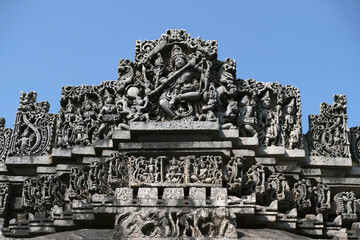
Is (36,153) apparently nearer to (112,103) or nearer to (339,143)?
(112,103)

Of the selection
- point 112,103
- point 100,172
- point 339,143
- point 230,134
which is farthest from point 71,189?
point 339,143

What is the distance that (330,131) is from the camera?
50.9ft

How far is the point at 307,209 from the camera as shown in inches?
573

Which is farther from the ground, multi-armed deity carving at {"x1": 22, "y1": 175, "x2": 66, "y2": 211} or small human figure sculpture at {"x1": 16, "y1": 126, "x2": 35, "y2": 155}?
Answer: small human figure sculpture at {"x1": 16, "y1": 126, "x2": 35, "y2": 155}

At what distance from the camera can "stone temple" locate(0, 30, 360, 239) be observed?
542 inches

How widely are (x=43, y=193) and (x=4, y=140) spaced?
5.78 feet

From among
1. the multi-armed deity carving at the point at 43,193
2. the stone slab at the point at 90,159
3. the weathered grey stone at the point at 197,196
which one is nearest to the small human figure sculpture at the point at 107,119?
the stone slab at the point at 90,159

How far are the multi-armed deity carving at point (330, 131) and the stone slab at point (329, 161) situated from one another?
0.49 feet

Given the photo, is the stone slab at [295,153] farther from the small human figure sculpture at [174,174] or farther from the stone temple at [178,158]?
the small human figure sculpture at [174,174]

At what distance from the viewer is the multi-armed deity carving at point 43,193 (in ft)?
48.3

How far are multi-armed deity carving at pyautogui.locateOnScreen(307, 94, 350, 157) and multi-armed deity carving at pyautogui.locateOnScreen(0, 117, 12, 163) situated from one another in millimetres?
6653

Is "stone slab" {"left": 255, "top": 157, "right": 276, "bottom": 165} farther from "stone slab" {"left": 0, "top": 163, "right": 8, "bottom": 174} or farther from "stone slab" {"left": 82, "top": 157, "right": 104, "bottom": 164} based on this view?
"stone slab" {"left": 0, "top": 163, "right": 8, "bottom": 174}

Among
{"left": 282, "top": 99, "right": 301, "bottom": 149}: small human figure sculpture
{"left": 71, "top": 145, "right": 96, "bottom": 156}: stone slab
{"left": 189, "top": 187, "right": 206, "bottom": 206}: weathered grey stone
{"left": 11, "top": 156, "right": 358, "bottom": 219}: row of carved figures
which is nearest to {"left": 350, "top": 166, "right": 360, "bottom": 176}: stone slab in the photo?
{"left": 11, "top": 156, "right": 358, "bottom": 219}: row of carved figures

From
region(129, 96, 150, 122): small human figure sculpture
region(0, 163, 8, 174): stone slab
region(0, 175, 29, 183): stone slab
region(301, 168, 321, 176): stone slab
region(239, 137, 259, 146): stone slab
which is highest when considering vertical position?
region(129, 96, 150, 122): small human figure sculpture
